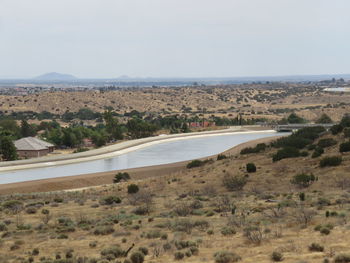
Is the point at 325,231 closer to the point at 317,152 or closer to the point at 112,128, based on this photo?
the point at 317,152

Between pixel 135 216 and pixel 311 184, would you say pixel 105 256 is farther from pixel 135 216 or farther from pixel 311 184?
pixel 311 184

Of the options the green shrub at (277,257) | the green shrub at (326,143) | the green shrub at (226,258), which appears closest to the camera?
the green shrub at (277,257)

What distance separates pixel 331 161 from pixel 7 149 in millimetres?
43110

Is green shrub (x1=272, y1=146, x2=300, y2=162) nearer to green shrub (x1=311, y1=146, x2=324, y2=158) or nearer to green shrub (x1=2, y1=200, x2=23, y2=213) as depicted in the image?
green shrub (x1=311, y1=146, x2=324, y2=158)

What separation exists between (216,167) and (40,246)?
2797 centimetres

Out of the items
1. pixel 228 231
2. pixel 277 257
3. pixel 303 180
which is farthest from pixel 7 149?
pixel 277 257

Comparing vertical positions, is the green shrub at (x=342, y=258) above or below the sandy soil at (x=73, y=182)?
above

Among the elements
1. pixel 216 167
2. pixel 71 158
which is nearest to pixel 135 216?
pixel 216 167

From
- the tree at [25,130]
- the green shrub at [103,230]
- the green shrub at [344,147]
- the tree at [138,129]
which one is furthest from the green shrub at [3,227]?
the tree at [138,129]

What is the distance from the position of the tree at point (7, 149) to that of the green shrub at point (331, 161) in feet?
138

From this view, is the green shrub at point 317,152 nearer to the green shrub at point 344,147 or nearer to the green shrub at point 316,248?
the green shrub at point 344,147

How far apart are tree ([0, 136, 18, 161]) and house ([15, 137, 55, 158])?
5.72m

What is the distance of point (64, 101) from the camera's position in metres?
174

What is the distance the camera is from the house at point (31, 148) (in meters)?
72.8
